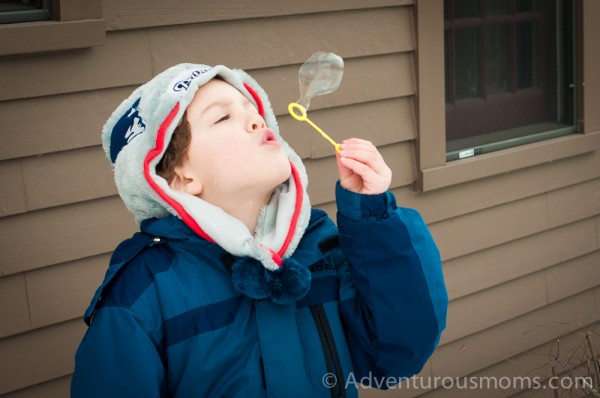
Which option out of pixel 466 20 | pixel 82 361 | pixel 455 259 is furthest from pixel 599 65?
pixel 82 361

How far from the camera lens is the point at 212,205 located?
6.99ft

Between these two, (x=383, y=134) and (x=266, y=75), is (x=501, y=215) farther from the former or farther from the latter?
(x=266, y=75)

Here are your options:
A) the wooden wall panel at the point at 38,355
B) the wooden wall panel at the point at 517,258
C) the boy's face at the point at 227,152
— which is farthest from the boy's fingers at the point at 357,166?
the wooden wall panel at the point at 517,258

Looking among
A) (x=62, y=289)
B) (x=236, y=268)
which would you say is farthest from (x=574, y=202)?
(x=236, y=268)

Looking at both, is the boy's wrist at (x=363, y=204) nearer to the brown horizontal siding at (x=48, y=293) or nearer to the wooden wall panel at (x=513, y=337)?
the brown horizontal siding at (x=48, y=293)

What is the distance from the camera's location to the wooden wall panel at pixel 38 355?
2980mm

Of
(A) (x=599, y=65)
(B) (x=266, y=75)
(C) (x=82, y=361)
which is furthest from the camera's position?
(A) (x=599, y=65)

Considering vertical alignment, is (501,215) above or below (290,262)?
below

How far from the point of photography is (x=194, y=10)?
3.25 metres

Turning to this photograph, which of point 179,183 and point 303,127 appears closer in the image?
point 179,183

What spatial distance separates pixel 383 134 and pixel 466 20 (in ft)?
2.93

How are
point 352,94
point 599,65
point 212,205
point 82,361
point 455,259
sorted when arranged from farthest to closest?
point 599,65
point 455,259
point 352,94
point 212,205
point 82,361

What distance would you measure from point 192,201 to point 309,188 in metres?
1.59

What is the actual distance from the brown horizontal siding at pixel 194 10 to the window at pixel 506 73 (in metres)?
0.91
